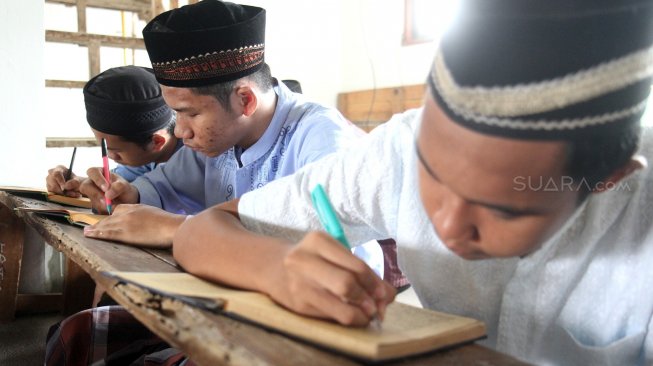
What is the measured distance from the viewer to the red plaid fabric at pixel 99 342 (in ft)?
4.10

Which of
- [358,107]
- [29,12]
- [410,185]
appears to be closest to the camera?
[410,185]

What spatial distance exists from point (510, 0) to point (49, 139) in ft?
10.3

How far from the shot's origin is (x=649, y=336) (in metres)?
0.65

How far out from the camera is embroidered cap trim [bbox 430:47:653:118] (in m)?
0.46

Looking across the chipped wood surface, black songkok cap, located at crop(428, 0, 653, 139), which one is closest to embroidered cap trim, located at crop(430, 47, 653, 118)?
black songkok cap, located at crop(428, 0, 653, 139)

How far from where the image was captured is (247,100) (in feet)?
4.59

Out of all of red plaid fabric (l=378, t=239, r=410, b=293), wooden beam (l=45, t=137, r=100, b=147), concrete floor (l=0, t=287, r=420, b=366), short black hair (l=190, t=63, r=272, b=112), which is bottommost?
concrete floor (l=0, t=287, r=420, b=366)

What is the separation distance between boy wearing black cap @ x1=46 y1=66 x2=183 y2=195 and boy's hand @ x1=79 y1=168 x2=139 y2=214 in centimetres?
28

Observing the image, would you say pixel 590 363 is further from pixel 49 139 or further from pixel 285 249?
pixel 49 139

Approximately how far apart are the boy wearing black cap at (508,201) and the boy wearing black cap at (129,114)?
1.11 metres

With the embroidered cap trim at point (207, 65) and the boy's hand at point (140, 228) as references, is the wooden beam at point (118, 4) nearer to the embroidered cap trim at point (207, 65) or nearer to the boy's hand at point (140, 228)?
the embroidered cap trim at point (207, 65)

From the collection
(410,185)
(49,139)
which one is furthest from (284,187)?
(49,139)

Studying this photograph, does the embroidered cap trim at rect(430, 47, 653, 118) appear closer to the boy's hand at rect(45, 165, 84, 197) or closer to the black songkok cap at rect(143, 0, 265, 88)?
the black songkok cap at rect(143, 0, 265, 88)

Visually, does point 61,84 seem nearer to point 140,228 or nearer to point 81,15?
point 81,15
